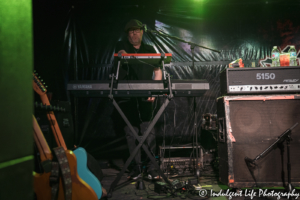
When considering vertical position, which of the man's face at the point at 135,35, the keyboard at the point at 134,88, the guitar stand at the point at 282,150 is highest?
the man's face at the point at 135,35

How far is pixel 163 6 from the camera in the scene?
3.32m

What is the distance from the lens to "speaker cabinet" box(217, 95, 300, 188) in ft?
5.98

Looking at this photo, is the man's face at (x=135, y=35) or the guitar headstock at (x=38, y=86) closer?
the guitar headstock at (x=38, y=86)

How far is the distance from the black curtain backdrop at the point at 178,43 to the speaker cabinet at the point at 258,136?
4.64 feet

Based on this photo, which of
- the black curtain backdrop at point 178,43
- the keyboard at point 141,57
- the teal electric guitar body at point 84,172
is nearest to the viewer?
the teal electric guitar body at point 84,172

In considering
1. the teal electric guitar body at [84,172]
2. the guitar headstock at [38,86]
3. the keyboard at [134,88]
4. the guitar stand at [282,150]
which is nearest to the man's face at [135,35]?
the keyboard at [134,88]

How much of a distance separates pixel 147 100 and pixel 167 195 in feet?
3.42

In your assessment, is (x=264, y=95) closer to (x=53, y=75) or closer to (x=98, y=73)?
(x=98, y=73)

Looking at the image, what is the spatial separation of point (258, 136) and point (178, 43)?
206 centimetres

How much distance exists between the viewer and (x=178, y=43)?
3.38 m

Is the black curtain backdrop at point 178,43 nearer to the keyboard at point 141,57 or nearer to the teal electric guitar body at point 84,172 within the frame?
the keyboard at point 141,57

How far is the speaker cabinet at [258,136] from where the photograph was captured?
1.82m

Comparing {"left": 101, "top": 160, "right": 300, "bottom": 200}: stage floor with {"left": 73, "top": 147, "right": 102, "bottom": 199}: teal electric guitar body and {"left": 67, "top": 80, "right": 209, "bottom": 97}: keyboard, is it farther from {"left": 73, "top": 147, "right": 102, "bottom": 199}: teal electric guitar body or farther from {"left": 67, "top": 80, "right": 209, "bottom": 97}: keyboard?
{"left": 67, "top": 80, "right": 209, "bottom": 97}: keyboard

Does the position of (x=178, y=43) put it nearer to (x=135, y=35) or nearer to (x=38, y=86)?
(x=135, y=35)
